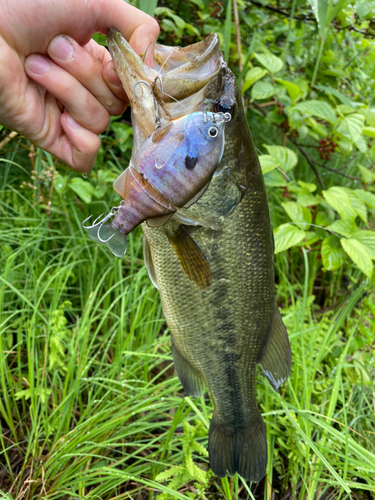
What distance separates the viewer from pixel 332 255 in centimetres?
210

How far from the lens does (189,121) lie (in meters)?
0.89

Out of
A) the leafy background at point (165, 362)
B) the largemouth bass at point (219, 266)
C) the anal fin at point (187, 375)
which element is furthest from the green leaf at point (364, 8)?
the anal fin at point (187, 375)

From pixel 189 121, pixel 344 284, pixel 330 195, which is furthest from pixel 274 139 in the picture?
pixel 189 121

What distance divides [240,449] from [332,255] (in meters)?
1.10

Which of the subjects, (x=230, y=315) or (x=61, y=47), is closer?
(x=61, y=47)

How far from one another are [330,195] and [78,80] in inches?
54.4

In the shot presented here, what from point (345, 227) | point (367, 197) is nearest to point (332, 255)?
point (345, 227)

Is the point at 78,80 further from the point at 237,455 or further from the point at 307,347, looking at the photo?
the point at 307,347

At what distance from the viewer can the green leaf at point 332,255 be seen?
206 centimetres

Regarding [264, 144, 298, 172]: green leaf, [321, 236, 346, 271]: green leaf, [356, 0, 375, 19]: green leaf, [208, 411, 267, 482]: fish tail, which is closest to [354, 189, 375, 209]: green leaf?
[321, 236, 346, 271]: green leaf

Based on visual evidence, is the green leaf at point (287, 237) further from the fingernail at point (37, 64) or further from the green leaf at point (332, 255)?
the fingernail at point (37, 64)

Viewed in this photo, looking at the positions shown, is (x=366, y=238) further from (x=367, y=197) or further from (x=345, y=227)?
(x=367, y=197)

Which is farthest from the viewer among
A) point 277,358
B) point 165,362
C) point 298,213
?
point 165,362

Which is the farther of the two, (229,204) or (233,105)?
(229,204)
